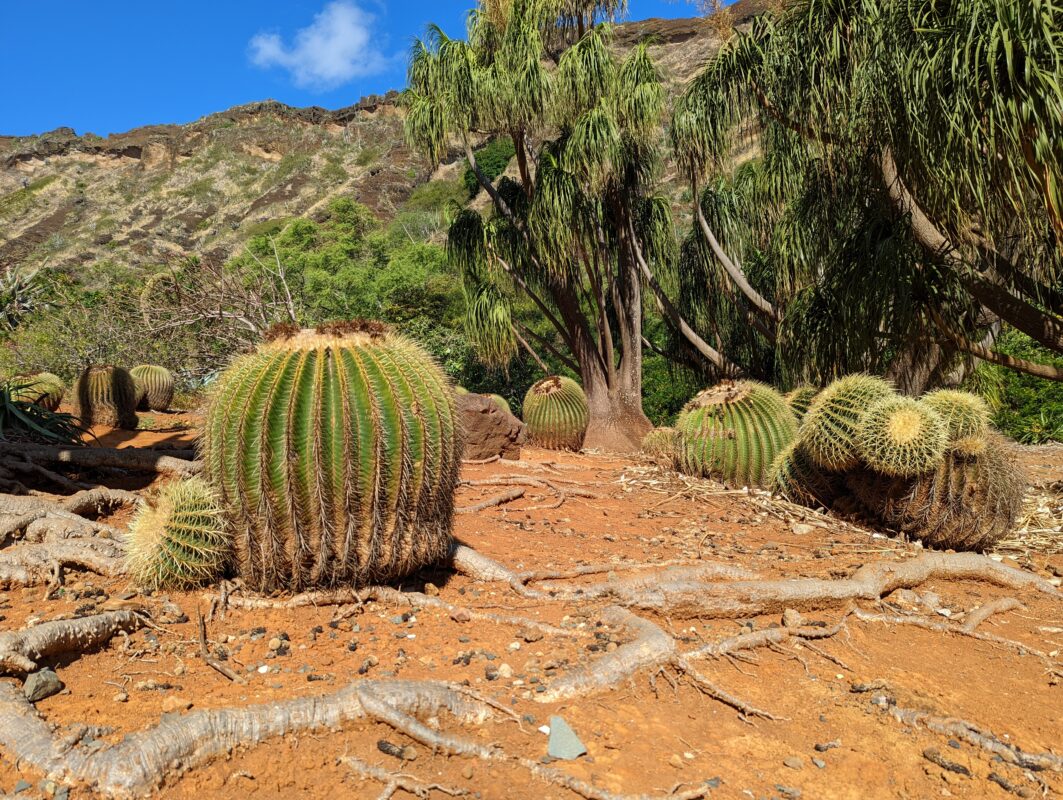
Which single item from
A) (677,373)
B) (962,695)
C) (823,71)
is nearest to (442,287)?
(677,373)

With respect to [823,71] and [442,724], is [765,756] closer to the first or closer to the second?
[442,724]

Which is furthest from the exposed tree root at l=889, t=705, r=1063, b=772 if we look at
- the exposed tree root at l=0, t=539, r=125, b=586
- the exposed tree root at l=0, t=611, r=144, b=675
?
the exposed tree root at l=0, t=539, r=125, b=586

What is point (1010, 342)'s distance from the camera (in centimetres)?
1047

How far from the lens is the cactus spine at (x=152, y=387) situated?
13102 millimetres

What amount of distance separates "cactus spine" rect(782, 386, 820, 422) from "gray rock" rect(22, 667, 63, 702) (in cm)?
650

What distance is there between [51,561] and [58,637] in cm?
116

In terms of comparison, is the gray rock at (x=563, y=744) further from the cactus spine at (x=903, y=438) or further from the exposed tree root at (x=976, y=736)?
the cactus spine at (x=903, y=438)

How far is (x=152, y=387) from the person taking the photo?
43.3 ft

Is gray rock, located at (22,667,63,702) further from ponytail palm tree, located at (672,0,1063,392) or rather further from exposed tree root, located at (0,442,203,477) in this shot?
ponytail palm tree, located at (672,0,1063,392)

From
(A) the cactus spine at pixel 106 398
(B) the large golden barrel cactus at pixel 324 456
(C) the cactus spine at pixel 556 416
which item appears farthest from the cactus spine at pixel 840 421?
(A) the cactus spine at pixel 106 398

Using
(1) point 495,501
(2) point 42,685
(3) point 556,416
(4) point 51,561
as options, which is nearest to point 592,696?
(2) point 42,685

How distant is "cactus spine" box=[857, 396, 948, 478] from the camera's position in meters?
4.75

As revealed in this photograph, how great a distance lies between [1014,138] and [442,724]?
505 centimetres

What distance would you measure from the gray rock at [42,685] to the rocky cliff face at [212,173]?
55506 mm
